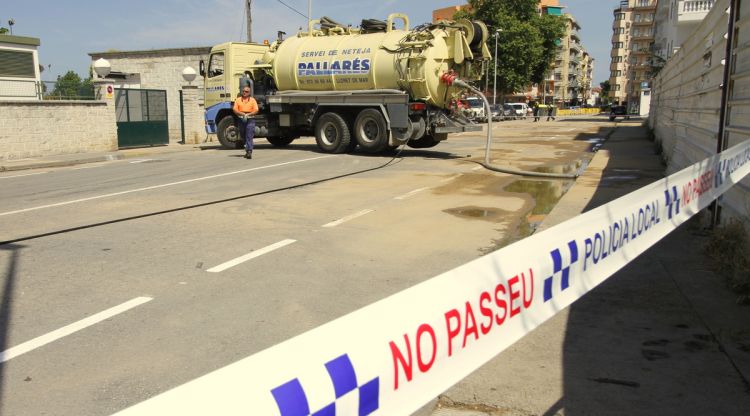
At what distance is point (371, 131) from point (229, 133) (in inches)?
206

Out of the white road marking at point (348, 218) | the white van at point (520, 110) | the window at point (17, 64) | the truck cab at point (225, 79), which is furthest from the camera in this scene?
the white van at point (520, 110)

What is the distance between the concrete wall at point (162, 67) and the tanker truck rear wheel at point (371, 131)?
47.6 feet

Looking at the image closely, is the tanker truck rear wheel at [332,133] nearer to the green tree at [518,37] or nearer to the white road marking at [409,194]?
the white road marking at [409,194]

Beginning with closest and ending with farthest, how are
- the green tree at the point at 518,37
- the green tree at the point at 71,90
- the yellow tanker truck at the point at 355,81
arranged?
the yellow tanker truck at the point at 355,81
the green tree at the point at 71,90
the green tree at the point at 518,37

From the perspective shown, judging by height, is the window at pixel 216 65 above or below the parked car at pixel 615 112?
above

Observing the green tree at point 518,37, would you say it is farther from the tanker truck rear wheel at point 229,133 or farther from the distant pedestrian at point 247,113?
the distant pedestrian at point 247,113

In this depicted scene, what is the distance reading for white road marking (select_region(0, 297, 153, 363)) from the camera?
3.49 meters

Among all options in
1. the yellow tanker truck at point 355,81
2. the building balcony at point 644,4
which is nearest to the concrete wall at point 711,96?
the yellow tanker truck at point 355,81

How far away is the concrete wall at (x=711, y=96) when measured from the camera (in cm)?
537

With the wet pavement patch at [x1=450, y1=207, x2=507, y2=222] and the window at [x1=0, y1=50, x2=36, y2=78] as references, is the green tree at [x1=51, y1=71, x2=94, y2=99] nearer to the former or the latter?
the window at [x1=0, y1=50, x2=36, y2=78]

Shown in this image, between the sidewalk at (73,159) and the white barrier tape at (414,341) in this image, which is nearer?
the white barrier tape at (414,341)

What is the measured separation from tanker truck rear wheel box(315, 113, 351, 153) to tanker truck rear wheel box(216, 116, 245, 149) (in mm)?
3009

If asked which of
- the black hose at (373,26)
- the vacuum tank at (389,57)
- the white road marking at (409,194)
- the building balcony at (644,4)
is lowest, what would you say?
the white road marking at (409,194)

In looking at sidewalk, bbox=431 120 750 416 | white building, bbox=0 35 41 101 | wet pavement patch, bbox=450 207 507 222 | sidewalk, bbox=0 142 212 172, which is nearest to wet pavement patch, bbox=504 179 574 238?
wet pavement patch, bbox=450 207 507 222
